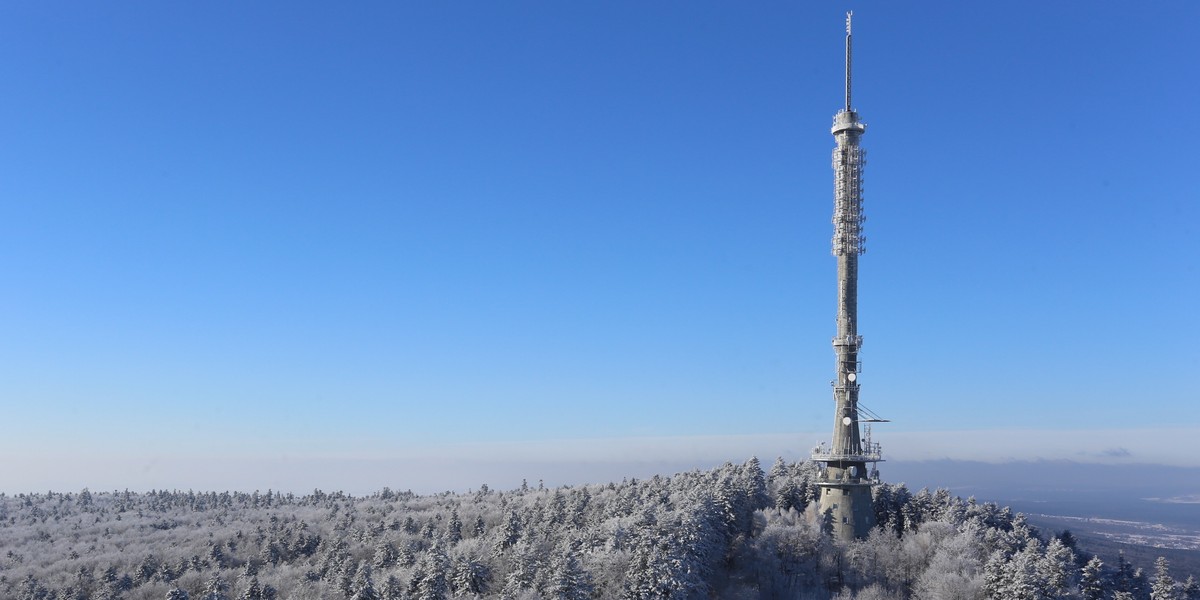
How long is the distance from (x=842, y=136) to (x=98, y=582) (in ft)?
413

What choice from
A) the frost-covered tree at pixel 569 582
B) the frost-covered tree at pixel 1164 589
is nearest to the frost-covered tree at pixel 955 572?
the frost-covered tree at pixel 1164 589

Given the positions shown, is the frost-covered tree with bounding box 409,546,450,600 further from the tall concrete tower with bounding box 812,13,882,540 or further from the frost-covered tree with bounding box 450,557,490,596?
the tall concrete tower with bounding box 812,13,882,540

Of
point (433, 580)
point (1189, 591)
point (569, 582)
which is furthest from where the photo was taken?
point (1189, 591)

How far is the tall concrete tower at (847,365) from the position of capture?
8712cm

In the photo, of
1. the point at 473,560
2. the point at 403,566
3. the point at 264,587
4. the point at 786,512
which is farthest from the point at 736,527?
the point at 264,587

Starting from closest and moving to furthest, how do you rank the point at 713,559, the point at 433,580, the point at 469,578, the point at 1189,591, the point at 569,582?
the point at 569,582
the point at 433,580
the point at 469,578
the point at 713,559
the point at 1189,591

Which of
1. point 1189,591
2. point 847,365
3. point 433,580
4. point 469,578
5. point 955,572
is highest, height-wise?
point 847,365

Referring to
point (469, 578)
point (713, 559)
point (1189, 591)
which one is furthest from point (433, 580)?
point (1189, 591)

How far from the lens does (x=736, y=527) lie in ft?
278

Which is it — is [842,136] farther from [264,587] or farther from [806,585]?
[264,587]

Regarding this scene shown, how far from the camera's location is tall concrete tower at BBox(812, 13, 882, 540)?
286 feet

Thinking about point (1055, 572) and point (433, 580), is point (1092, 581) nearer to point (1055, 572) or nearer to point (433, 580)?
point (1055, 572)

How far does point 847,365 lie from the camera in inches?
3590

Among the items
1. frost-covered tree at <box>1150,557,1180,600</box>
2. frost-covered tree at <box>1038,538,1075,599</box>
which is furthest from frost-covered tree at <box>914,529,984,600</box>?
frost-covered tree at <box>1150,557,1180,600</box>
